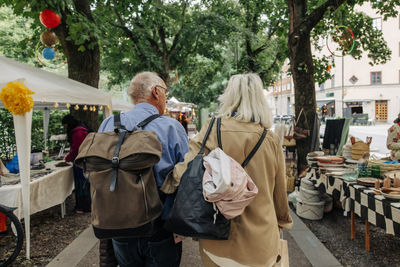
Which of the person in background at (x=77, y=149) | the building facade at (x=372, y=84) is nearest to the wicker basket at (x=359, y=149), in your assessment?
the person in background at (x=77, y=149)

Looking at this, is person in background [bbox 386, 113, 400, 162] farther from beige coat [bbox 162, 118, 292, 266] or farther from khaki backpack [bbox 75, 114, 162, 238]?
khaki backpack [bbox 75, 114, 162, 238]

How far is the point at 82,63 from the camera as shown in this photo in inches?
251

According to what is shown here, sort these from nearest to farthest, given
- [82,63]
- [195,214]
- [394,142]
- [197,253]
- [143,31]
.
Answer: [195,214] < [197,253] < [394,142] < [82,63] < [143,31]

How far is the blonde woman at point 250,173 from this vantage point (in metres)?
1.66

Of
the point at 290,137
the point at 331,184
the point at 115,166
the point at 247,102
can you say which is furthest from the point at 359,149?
the point at 115,166

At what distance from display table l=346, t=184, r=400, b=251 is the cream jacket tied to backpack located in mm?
1942

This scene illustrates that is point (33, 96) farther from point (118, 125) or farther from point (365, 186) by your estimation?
point (365, 186)

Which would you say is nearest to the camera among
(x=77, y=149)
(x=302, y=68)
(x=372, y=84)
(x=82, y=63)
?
(x=77, y=149)

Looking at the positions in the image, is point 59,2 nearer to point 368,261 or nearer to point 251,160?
point 251,160

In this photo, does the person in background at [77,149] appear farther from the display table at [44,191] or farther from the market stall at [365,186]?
the market stall at [365,186]

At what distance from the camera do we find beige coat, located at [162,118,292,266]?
1.66 meters

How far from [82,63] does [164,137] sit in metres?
5.37

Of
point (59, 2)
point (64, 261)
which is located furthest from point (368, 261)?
point (59, 2)

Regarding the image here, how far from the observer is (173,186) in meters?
1.71
